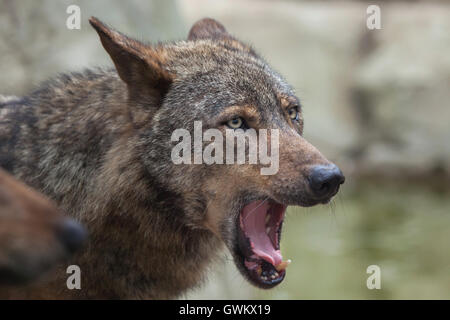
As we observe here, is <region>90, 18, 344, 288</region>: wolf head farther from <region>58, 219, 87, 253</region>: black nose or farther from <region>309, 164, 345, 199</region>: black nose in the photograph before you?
<region>58, 219, 87, 253</region>: black nose

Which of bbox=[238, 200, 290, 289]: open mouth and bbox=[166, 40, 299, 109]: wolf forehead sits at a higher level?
bbox=[166, 40, 299, 109]: wolf forehead

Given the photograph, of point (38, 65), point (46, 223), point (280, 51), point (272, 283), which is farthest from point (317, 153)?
point (280, 51)

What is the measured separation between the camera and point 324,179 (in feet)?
10.8

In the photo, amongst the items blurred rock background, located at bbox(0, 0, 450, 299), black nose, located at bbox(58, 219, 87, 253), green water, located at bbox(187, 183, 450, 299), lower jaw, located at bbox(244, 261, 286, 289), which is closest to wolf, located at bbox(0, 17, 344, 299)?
lower jaw, located at bbox(244, 261, 286, 289)

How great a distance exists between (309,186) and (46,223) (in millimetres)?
1491

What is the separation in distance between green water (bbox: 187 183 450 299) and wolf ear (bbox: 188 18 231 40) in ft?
7.82

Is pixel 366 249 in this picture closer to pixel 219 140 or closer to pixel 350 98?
pixel 350 98

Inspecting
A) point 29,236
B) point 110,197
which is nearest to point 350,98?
point 110,197

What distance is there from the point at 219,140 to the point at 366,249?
5.63 meters

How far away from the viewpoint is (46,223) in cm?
232

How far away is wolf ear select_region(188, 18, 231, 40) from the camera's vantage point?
4.51m

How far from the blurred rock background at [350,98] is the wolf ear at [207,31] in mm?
2463

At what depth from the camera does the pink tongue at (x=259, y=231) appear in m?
3.66

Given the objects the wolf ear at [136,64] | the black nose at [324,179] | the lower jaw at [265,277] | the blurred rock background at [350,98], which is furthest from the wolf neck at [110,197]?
the blurred rock background at [350,98]
